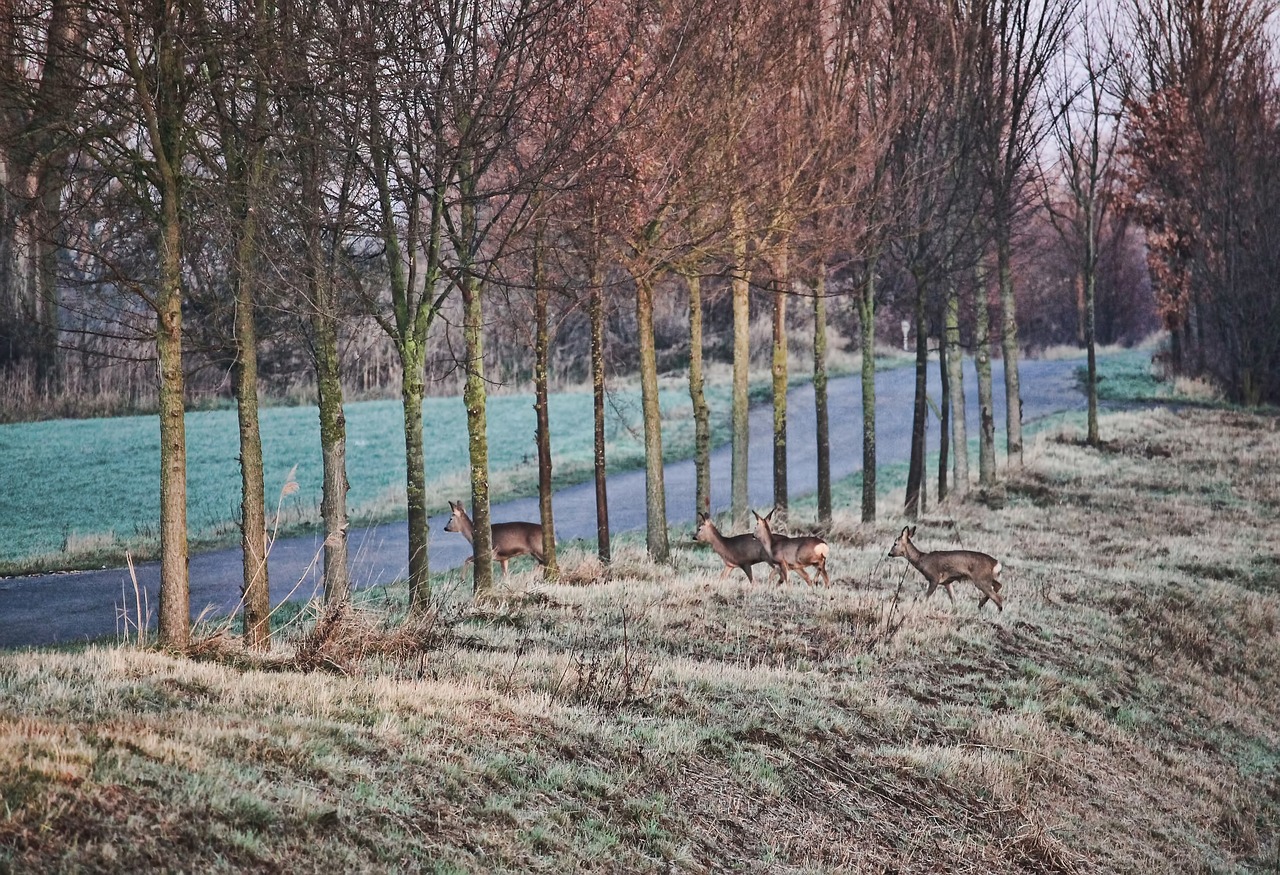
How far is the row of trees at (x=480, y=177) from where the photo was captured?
8.85 m

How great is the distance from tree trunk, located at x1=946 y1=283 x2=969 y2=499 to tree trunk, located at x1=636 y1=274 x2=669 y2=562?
8148 millimetres

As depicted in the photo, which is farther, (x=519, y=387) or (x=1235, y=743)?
(x=519, y=387)

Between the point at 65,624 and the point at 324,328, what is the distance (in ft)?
17.2

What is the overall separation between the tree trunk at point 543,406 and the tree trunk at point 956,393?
10.1 metres

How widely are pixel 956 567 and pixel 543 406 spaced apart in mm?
5503

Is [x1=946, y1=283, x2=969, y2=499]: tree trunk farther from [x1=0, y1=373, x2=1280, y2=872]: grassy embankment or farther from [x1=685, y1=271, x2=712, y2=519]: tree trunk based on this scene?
[x1=0, y1=373, x2=1280, y2=872]: grassy embankment

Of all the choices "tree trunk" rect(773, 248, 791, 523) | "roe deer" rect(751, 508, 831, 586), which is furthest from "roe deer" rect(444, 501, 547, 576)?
"tree trunk" rect(773, 248, 791, 523)

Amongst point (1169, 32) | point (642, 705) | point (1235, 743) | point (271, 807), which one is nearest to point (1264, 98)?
point (1169, 32)

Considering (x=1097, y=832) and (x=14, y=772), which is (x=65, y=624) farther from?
(x=1097, y=832)

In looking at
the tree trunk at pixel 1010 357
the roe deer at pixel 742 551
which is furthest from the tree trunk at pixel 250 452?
the tree trunk at pixel 1010 357

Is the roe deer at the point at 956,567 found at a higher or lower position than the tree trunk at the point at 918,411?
lower

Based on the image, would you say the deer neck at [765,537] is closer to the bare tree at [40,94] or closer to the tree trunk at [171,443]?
the tree trunk at [171,443]

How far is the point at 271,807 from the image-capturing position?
220 inches

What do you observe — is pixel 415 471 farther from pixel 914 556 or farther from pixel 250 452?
pixel 914 556
